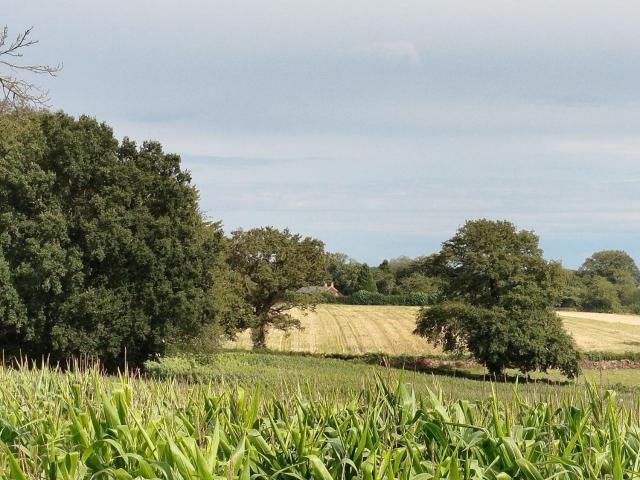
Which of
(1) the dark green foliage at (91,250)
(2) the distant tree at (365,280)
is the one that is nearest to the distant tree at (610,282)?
(2) the distant tree at (365,280)

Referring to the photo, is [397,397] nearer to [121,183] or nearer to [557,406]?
[557,406]

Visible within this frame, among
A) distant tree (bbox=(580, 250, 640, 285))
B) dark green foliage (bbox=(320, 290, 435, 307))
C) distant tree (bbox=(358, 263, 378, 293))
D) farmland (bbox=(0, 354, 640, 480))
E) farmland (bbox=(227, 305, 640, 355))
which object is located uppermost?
distant tree (bbox=(580, 250, 640, 285))

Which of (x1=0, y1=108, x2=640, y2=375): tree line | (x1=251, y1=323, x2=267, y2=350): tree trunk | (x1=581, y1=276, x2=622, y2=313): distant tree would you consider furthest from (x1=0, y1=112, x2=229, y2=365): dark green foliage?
(x1=581, y1=276, x2=622, y2=313): distant tree

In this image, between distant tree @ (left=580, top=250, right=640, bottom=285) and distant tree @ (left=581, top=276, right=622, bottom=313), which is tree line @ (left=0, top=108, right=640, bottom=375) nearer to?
distant tree @ (left=581, top=276, right=622, bottom=313)

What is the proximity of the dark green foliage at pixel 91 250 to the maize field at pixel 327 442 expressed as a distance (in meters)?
19.3

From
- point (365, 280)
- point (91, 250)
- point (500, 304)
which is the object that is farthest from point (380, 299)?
point (91, 250)

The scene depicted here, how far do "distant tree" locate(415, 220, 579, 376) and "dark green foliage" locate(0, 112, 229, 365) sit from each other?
16.0 metres

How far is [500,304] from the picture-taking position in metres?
37.0

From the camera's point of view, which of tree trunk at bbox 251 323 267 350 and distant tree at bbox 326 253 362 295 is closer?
tree trunk at bbox 251 323 267 350

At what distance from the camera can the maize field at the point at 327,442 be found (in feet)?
→ 13.9

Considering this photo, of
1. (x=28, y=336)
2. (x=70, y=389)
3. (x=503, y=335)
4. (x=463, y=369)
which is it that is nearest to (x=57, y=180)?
(x=28, y=336)

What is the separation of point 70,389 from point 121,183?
19.5 meters

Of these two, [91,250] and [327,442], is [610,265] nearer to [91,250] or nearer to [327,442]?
[91,250]

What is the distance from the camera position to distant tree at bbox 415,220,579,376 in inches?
1398
